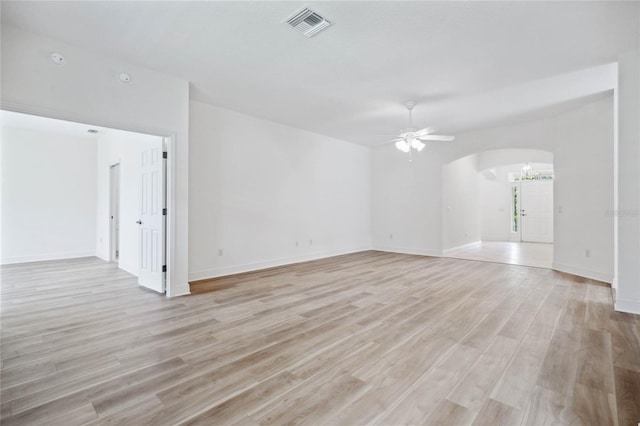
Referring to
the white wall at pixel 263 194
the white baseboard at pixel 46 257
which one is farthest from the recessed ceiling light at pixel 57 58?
the white baseboard at pixel 46 257

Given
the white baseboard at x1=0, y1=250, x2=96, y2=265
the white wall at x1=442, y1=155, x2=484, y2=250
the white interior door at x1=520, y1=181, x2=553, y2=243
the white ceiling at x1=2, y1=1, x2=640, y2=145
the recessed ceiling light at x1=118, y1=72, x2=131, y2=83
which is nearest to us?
the white ceiling at x1=2, y1=1, x2=640, y2=145

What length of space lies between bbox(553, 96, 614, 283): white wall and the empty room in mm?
37

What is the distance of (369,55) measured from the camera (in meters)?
3.38

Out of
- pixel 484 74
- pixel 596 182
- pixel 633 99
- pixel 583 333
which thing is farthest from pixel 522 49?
pixel 596 182

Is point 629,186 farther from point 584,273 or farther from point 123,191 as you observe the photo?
point 123,191

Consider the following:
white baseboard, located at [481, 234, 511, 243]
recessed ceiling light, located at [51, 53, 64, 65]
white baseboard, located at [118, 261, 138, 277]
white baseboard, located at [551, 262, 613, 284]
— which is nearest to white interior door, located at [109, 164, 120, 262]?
white baseboard, located at [118, 261, 138, 277]

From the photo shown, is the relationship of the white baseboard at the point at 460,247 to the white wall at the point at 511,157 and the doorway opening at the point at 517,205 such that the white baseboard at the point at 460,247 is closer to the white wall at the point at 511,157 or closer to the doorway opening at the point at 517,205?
the doorway opening at the point at 517,205

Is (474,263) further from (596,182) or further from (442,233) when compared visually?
(596,182)

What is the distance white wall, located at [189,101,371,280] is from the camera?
4988 mm

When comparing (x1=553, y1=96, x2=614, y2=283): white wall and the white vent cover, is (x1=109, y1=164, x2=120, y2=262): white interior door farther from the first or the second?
(x1=553, y1=96, x2=614, y2=283): white wall

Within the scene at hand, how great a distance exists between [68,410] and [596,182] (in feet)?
24.0

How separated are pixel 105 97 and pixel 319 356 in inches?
146

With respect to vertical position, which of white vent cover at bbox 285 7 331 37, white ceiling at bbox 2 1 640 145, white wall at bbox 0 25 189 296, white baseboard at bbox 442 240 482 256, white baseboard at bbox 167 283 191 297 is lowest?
white baseboard at bbox 167 283 191 297

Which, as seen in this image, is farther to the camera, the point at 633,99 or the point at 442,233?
the point at 442,233
